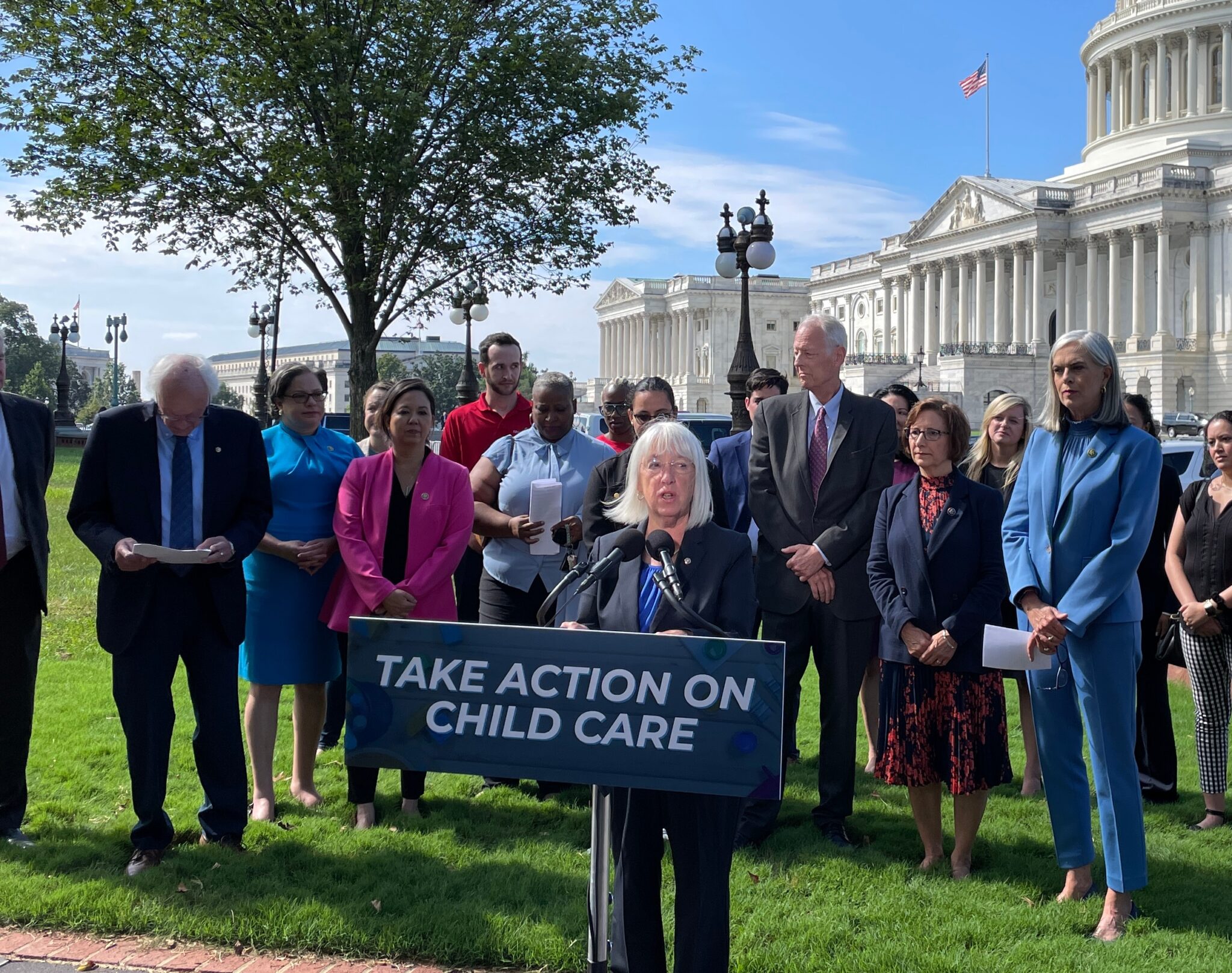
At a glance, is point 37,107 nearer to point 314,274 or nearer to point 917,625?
point 314,274

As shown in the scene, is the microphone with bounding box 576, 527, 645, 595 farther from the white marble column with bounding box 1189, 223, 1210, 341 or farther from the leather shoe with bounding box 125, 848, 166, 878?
the white marble column with bounding box 1189, 223, 1210, 341

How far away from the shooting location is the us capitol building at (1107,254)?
71062 mm

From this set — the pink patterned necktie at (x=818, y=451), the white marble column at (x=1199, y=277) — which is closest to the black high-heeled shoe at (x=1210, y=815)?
the pink patterned necktie at (x=818, y=451)

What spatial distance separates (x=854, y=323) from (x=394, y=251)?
298 ft

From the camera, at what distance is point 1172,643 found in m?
6.66

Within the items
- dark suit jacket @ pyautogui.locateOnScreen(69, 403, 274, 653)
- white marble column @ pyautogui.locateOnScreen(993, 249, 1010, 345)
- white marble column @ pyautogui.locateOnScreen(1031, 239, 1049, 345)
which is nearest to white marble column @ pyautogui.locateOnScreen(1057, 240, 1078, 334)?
white marble column @ pyautogui.locateOnScreen(1031, 239, 1049, 345)

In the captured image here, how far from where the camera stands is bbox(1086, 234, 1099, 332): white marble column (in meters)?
78.0

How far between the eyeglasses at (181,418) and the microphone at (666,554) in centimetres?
289

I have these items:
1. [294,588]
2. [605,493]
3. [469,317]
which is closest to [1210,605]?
[605,493]

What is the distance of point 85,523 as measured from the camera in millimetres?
5613

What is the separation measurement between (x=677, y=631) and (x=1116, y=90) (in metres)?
95.3

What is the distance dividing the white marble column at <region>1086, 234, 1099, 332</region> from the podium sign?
266 feet

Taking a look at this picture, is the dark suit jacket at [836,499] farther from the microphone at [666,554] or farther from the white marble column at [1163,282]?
the white marble column at [1163,282]

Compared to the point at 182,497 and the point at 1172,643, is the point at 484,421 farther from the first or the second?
the point at 1172,643
